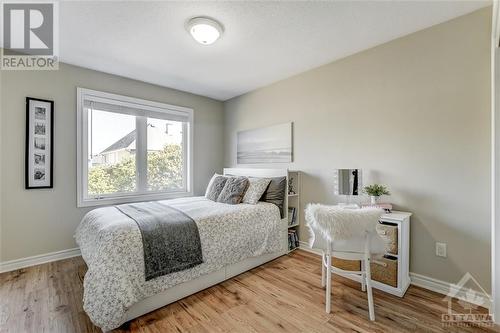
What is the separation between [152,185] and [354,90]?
10.5ft

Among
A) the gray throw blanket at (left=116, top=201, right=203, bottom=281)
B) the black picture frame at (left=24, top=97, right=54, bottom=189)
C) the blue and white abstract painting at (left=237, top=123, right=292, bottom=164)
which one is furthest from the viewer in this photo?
the blue and white abstract painting at (left=237, top=123, right=292, bottom=164)

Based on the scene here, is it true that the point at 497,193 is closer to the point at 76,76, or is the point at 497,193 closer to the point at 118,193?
the point at 118,193

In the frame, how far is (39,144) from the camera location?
2740mm

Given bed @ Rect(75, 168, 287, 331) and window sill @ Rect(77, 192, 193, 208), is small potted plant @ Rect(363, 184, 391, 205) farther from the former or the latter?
window sill @ Rect(77, 192, 193, 208)

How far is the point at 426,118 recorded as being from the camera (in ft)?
7.23

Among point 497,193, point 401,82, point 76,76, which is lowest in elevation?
point 497,193

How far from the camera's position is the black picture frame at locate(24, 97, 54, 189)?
2.67 metres

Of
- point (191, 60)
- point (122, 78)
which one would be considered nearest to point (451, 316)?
point (191, 60)

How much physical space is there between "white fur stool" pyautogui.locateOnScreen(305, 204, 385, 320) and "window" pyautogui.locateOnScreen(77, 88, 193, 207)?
2.77 metres

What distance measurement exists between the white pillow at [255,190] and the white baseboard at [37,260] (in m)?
2.33

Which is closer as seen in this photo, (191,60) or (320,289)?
(320,289)

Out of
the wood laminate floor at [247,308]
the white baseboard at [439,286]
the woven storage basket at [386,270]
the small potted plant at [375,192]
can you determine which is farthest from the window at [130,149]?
the white baseboard at [439,286]

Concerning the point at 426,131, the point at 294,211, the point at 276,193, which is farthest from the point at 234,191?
the point at 426,131

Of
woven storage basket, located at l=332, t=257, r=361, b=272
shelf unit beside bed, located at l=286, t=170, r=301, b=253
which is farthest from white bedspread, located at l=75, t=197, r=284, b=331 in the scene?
woven storage basket, located at l=332, t=257, r=361, b=272
